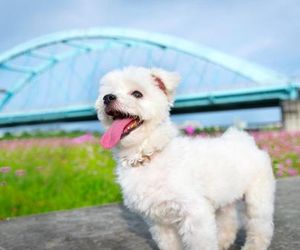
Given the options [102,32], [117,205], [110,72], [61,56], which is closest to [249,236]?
[110,72]

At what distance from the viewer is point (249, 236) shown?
3.99m

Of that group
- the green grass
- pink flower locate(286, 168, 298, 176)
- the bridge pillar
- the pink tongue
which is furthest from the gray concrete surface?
the bridge pillar

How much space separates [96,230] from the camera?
489 centimetres

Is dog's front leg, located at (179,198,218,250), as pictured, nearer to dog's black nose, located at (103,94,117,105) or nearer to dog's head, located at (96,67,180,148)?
dog's head, located at (96,67,180,148)

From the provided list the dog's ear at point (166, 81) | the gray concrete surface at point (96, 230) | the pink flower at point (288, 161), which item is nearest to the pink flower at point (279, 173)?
the pink flower at point (288, 161)

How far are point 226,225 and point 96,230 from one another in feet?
4.19

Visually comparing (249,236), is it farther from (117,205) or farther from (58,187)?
(58,187)

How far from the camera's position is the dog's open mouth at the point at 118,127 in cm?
327

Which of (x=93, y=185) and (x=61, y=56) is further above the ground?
(x=61, y=56)

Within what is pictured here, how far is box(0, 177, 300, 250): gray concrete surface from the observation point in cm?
430

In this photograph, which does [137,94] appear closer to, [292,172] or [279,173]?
[279,173]

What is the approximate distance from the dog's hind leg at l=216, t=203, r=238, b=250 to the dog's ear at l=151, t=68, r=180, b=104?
3.97 feet

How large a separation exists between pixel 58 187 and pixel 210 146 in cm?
381

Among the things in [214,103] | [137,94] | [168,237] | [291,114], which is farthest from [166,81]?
[214,103]
